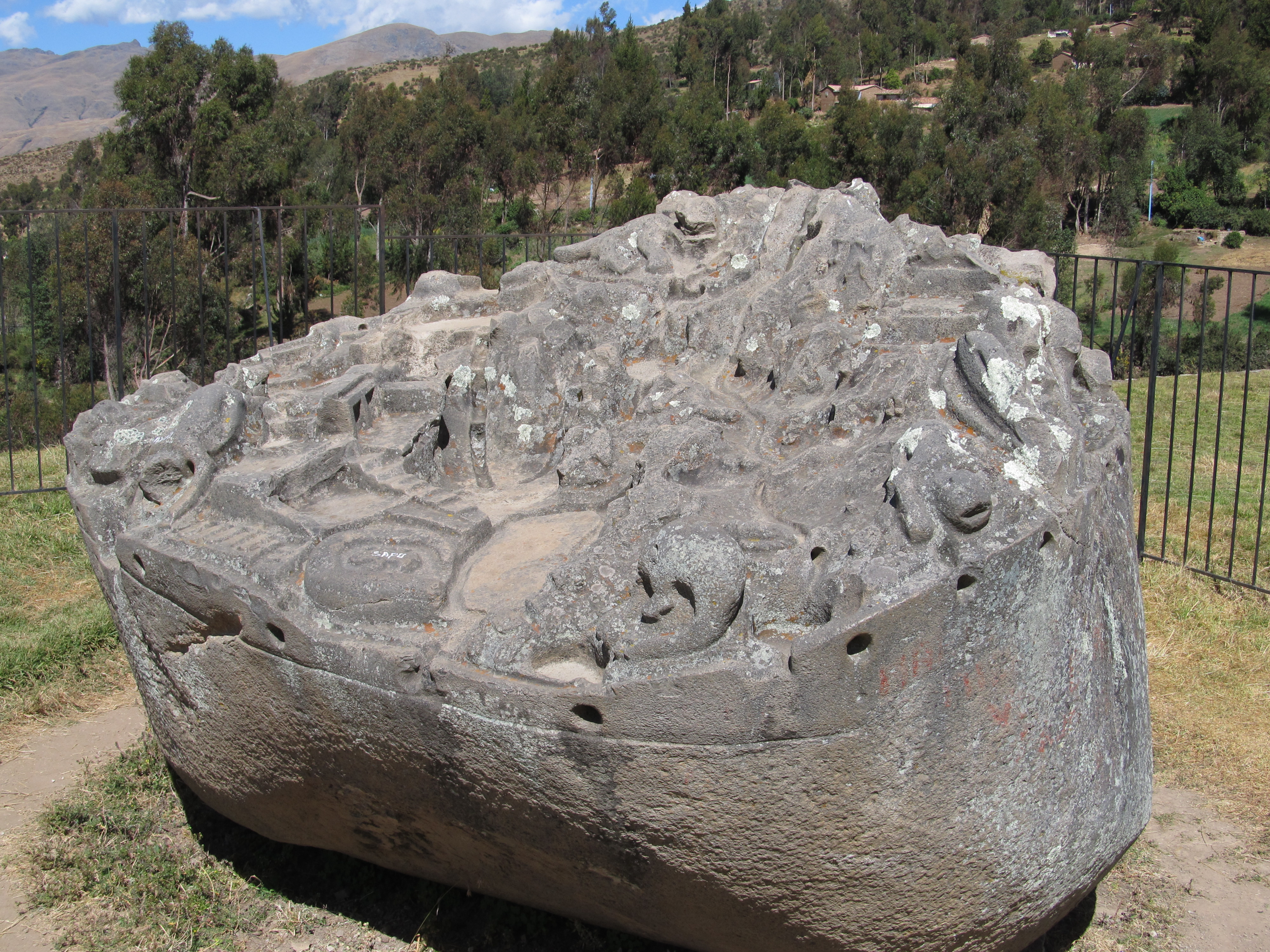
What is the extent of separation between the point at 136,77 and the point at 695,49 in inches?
1017

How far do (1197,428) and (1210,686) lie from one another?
2.05 metres

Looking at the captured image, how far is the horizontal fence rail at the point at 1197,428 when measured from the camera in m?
5.38

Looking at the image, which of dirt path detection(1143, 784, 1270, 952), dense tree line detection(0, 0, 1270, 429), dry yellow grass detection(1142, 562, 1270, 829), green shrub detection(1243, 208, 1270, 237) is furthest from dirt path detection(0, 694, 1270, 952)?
green shrub detection(1243, 208, 1270, 237)

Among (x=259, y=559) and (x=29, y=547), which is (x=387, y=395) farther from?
(x=29, y=547)

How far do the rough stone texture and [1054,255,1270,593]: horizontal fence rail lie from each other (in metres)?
1.27

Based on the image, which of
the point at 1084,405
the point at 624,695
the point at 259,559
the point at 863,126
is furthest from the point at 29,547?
the point at 863,126

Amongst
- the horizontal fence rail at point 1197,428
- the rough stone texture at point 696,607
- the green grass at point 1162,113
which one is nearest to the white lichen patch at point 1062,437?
the rough stone texture at point 696,607

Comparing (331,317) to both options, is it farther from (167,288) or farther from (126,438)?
(167,288)

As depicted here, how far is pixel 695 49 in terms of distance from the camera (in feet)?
135

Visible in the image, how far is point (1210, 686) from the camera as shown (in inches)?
186

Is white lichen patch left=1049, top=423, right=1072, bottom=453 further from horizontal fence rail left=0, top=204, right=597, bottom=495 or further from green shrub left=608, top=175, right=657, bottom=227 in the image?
green shrub left=608, top=175, right=657, bottom=227

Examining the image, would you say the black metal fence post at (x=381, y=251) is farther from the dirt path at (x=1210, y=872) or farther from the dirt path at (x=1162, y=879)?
the dirt path at (x=1210, y=872)

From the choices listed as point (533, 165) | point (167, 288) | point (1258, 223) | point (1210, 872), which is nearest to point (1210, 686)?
point (1210, 872)

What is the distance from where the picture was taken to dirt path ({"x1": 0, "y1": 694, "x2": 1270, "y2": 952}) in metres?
3.29
